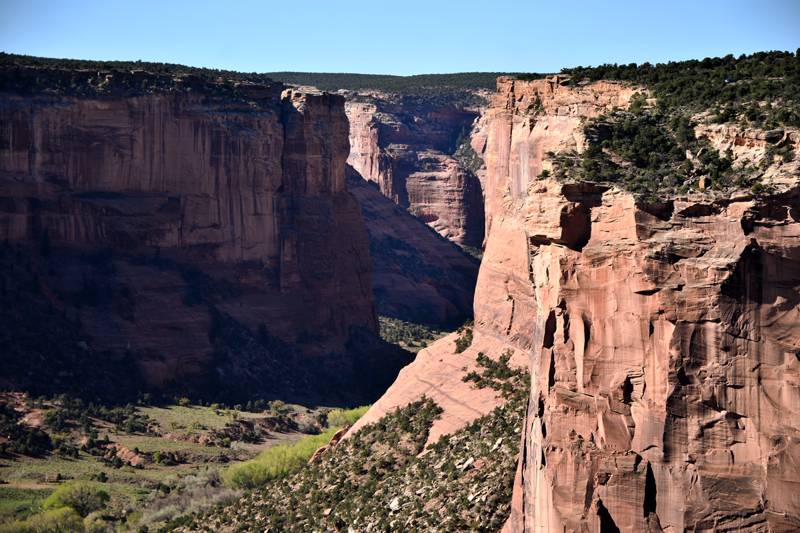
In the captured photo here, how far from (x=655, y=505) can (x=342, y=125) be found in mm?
76802

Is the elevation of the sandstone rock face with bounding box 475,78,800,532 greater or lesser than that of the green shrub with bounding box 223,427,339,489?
greater

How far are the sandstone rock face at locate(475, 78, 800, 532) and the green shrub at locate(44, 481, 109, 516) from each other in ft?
121

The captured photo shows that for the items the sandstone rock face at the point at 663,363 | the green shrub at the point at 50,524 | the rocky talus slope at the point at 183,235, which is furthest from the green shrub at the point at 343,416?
the sandstone rock face at the point at 663,363

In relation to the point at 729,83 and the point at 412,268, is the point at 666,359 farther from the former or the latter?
the point at 412,268

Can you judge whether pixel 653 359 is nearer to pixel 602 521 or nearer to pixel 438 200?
pixel 602 521

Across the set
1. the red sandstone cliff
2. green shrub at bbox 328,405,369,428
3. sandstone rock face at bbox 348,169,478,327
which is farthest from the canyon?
green shrub at bbox 328,405,369,428

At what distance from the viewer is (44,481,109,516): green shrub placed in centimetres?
7275

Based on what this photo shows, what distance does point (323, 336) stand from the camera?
10981 centimetres

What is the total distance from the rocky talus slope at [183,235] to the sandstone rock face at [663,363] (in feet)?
190

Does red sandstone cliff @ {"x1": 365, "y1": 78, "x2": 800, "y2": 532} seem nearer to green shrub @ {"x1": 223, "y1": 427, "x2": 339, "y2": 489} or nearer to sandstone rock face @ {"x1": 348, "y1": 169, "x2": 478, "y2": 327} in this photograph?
green shrub @ {"x1": 223, "y1": 427, "x2": 339, "y2": 489}

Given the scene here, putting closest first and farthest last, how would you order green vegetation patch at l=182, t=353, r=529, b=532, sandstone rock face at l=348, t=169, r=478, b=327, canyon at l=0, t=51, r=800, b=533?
canyon at l=0, t=51, r=800, b=533
green vegetation patch at l=182, t=353, r=529, b=532
sandstone rock face at l=348, t=169, r=478, b=327

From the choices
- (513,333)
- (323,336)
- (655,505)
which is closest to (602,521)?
(655,505)

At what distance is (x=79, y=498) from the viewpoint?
73625mm

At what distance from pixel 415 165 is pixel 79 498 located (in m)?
89.5
